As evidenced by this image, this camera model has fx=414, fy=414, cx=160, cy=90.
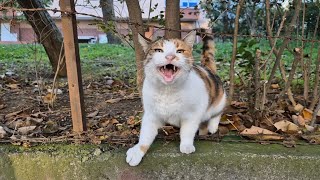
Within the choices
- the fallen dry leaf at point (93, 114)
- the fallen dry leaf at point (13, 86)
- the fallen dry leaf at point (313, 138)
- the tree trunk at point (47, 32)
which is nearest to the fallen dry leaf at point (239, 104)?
the fallen dry leaf at point (313, 138)

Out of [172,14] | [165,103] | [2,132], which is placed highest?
[172,14]

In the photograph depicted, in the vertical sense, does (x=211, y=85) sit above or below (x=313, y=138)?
above

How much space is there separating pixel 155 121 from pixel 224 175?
18.2 inches

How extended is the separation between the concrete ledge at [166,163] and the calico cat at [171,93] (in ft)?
0.23

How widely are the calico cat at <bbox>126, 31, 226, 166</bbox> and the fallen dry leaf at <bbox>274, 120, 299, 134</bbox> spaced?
47cm

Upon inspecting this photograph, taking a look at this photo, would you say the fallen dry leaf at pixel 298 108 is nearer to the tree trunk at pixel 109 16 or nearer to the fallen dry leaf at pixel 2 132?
the tree trunk at pixel 109 16

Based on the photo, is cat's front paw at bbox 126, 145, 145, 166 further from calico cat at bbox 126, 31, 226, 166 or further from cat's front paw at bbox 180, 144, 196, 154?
cat's front paw at bbox 180, 144, 196, 154

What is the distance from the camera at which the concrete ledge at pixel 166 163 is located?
2.16 metres

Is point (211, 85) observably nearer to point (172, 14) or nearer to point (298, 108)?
point (172, 14)

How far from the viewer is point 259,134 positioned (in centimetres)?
235

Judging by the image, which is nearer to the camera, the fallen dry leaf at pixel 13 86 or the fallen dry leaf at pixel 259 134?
the fallen dry leaf at pixel 259 134

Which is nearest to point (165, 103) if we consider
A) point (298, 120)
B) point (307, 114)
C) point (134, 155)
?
point (134, 155)

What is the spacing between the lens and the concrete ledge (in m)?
2.16

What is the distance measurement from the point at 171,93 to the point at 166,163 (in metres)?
0.38
